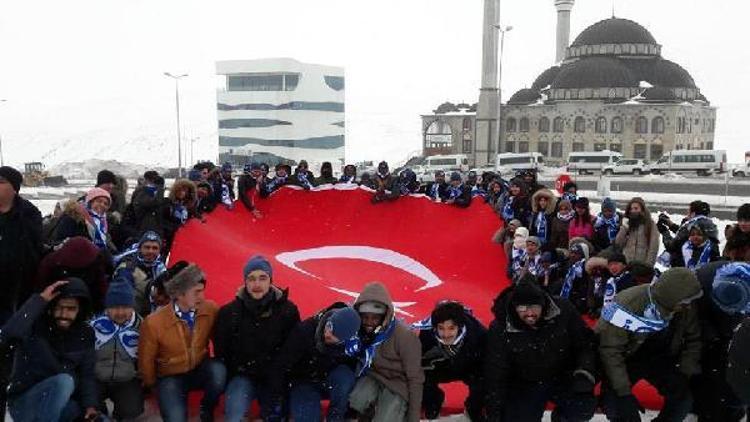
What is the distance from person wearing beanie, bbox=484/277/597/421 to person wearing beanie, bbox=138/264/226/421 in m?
2.22

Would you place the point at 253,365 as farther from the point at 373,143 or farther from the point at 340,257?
the point at 373,143

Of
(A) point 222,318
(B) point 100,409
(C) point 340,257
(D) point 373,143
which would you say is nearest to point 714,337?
(A) point 222,318

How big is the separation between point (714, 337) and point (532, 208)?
16.2ft

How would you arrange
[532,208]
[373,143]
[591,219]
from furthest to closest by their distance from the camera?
1. [373,143]
2. [532,208]
3. [591,219]

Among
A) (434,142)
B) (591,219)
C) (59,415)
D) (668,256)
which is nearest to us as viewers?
(59,415)

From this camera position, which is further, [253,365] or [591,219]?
[591,219]

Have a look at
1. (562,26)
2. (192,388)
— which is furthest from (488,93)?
(192,388)

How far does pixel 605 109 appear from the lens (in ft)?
212

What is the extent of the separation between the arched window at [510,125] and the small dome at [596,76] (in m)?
5.41

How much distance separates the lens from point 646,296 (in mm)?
5168

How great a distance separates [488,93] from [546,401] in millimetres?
59770

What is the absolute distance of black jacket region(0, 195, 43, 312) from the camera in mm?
5391

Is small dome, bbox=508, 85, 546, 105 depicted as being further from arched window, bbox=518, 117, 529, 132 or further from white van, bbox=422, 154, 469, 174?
white van, bbox=422, 154, 469, 174

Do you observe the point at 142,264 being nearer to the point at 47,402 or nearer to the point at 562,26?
the point at 47,402
